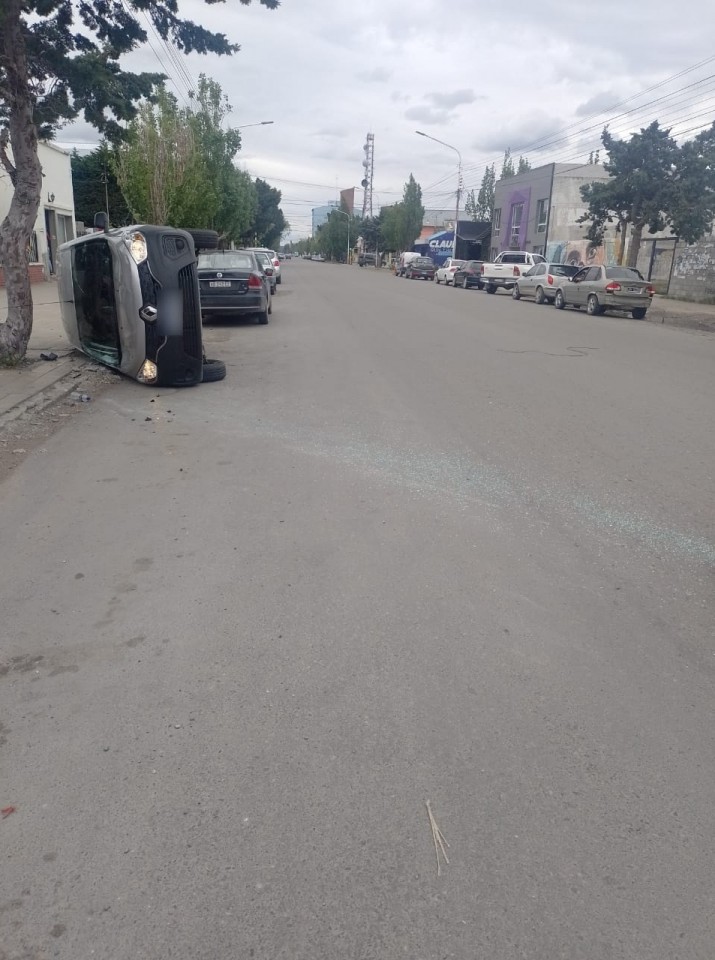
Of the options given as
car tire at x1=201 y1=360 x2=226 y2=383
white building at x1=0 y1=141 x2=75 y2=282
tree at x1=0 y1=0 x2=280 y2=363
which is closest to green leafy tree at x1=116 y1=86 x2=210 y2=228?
white building at x1=0 y1=141 x2=75 y2=282

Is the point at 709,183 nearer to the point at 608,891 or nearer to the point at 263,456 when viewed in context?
the point at 263,456

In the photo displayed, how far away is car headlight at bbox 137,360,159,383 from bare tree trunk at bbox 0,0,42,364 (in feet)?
6.44

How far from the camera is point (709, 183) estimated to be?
29.9 m

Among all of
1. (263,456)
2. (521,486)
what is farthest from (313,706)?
(263,456)

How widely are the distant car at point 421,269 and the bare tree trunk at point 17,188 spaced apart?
44951mm

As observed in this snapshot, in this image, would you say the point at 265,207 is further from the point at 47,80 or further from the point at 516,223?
the point at 47,80

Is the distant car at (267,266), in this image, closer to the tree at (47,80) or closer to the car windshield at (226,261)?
the car windshield at (226,261)

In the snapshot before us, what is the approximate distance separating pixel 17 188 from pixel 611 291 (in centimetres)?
1843

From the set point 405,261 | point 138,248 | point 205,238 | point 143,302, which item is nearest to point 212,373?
point 143,302

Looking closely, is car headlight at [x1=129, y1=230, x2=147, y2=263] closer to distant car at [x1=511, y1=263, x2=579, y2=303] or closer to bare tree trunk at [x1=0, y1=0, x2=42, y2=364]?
bare tree trunk at [x1=0, y1=0, x2=42, y2=364]

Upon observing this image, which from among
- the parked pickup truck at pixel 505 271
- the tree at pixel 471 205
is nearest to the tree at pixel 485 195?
the tree at pixel 471 205

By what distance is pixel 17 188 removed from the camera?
→ 33.4ft

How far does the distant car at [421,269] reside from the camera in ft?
174

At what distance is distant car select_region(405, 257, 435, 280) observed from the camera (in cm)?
5316
